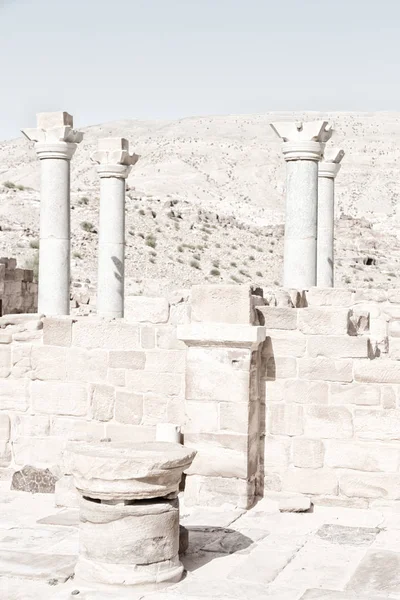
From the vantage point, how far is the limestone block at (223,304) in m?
8.23

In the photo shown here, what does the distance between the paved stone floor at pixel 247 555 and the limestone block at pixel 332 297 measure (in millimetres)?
2492

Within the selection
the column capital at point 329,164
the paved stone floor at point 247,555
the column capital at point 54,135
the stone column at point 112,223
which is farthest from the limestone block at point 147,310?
the column capital at point 329,164

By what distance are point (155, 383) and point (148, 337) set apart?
17.7 inches

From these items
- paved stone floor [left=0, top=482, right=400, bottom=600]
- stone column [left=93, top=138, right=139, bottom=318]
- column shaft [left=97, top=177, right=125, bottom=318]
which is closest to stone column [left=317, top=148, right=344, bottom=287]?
stone column [left=93, top=138, right=139, bottom=318]

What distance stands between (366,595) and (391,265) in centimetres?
3489

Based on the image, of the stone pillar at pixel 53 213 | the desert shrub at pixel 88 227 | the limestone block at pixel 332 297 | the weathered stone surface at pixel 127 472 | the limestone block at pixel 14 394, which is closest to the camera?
the weathered stone surface at pixel 127 472

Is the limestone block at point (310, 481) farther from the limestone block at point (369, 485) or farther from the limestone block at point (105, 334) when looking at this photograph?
the limestone block at point (105, 334)

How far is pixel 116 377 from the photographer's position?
9125 millimetres

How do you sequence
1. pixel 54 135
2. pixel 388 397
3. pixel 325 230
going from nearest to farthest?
pixel 388 397
pixel 54 135
pixel 325 230

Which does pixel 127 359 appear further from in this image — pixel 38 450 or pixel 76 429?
pixel 38 450

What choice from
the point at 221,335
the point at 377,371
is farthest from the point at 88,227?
the point at 377,371

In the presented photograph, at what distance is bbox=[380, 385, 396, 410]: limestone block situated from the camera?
815cm

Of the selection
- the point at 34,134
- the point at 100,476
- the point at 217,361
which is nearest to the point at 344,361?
the point at 217,361

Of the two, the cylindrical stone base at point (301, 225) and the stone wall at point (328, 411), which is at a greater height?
the cylindrical stone base at point (301, 225)
